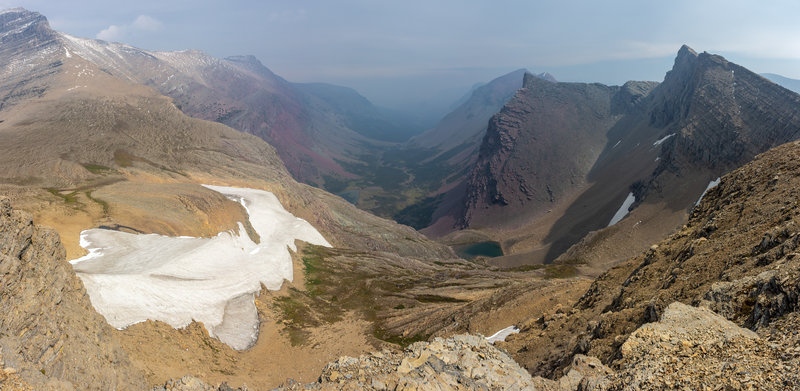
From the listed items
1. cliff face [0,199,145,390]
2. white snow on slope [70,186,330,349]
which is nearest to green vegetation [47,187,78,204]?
white snow on slope [70,186,330,349]

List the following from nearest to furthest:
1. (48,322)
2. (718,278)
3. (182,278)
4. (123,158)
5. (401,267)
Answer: (48,322)
(718,278)
(182,278)
(401,267)
(123,158)

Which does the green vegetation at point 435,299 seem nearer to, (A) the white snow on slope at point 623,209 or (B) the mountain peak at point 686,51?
(A) the white snow on slope at point 623,209

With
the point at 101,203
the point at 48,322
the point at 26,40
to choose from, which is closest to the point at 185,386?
the point at 48,322

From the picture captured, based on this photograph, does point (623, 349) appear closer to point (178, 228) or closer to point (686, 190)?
point (178, 228)

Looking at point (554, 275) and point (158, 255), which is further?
point (554, 275)

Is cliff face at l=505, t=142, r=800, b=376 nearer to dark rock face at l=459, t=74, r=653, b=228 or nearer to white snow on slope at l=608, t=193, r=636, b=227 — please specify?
white snow on slope at l=608, t=193, r=636, b=227

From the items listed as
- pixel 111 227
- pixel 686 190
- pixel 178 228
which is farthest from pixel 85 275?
pixel 686 190

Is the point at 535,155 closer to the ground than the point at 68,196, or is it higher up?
higher up

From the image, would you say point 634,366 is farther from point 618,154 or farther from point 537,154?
point 537,154
